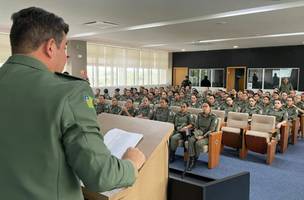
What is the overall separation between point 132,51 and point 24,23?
1336 centimetres

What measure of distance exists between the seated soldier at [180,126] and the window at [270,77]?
8885 mm

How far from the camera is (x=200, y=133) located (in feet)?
16.5

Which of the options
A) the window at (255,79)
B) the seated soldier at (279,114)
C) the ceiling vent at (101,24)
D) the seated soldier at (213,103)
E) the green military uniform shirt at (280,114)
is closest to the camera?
the seated soldier at (279,114)

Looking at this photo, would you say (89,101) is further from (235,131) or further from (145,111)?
(145,111)

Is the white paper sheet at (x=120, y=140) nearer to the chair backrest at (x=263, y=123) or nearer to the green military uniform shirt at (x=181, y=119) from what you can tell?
the green military uniform shirt at (x=181, y=119)

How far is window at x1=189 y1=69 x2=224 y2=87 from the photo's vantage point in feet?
48.0

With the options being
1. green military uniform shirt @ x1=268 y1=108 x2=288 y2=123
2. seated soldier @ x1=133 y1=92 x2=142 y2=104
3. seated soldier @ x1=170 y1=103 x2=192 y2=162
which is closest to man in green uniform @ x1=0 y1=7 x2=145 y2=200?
seated soldier @ x1=170 y1=103 x2=192 y2=162

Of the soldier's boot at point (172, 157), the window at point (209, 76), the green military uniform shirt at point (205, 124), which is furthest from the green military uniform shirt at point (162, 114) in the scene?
the window at point (209, 76)

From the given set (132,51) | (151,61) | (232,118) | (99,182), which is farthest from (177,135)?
(151,61)

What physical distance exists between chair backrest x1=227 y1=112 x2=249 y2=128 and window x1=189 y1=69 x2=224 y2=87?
29.7 feet

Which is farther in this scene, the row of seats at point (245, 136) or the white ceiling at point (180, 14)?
the white ceiling at point (180, 14)

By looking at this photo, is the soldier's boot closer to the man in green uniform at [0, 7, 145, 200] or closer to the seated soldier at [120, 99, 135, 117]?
the seated soldier at [120, 99, 135, 117]

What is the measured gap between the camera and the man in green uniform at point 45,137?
0.71 metres

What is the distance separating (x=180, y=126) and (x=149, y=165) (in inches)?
176
